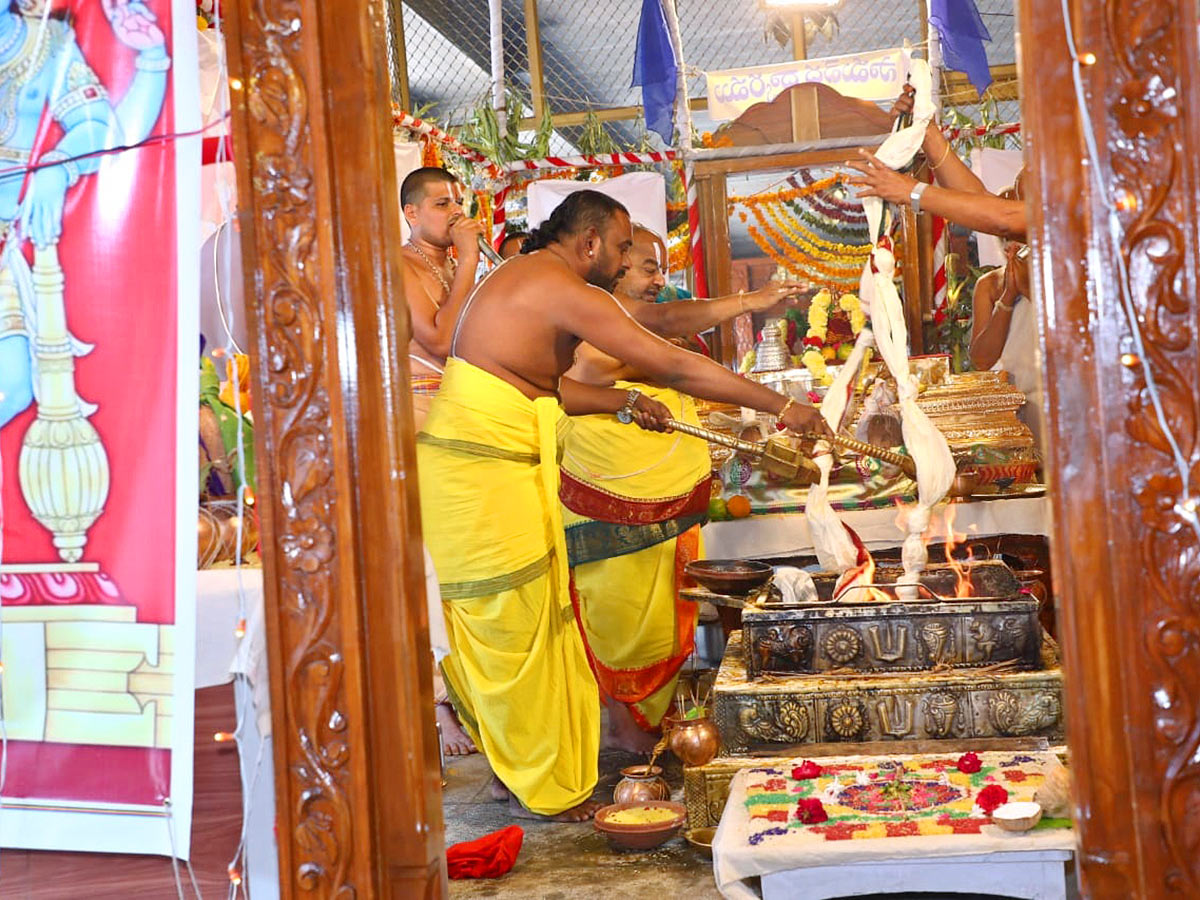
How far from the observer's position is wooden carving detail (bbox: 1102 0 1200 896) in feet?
6.33

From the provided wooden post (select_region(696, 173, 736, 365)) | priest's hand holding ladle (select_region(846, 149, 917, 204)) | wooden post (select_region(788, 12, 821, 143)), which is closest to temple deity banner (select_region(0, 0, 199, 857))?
priest's hand holding ladle (select_region(846, 149, 917, 204))

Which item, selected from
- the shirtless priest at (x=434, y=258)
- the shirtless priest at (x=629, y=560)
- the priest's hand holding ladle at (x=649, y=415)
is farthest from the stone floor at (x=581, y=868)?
the shirtless priest at (x=434, y=258)

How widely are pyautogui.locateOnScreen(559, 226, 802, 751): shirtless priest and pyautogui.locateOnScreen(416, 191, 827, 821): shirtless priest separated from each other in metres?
0.81

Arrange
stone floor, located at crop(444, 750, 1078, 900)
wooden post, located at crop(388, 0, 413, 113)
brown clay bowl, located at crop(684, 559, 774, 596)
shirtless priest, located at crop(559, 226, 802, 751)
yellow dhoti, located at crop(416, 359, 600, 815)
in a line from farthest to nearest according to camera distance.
→ 1. wooden post, located at crop(388, 0, 413, 113)
2. shirtless priest, located at crop(559, 226, 802, 751)
3. brown clay bowl, located at crop(684, 559, 774, 596)
4. yellow dhoti, located at crop(416, 359, 600, 815)
5. stone floor, located at crop(444, 750, 1078, 900)

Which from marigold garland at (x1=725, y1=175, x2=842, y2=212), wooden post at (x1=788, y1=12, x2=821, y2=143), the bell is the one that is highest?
wooden post at (x1=788, y1=12, x2=821, y2=143)

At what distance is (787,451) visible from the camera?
5.21 meters

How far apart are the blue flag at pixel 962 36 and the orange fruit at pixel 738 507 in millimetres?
2574

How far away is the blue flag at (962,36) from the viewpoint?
20.6 feet

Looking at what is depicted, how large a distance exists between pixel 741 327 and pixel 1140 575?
4.83 meters

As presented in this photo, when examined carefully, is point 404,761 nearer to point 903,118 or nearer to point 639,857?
point 639,857

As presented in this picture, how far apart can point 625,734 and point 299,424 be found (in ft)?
9.73

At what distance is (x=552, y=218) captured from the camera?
15.0 feet

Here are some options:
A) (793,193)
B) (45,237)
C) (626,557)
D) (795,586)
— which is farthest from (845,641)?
(793,193)

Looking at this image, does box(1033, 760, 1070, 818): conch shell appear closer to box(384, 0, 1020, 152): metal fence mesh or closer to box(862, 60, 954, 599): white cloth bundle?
box(862, 60, 954, 599): white cloth bundle
